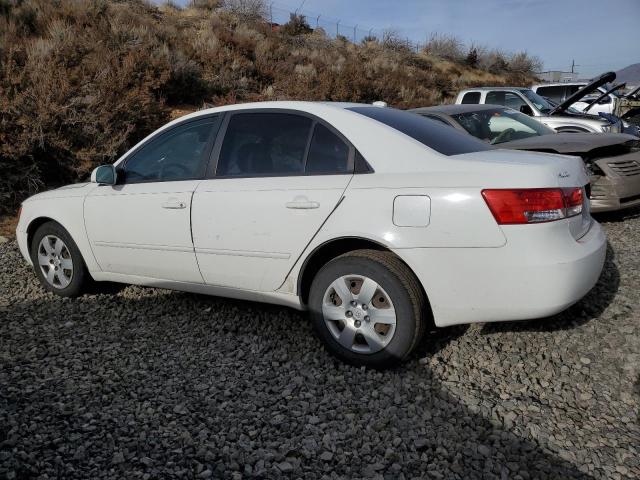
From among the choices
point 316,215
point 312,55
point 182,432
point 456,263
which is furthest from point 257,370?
point 312,55

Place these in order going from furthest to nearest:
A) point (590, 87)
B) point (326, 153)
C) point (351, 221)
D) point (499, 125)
→ 1. point (590, 87)
2. point (499, 125)
3. point (326, 153)
4. point (351, 221)

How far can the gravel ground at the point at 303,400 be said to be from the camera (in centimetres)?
255

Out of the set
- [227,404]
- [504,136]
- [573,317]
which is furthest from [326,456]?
[504,136]

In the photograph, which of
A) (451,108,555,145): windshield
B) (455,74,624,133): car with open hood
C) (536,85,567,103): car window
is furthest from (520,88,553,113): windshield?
(536,85,567,103): car window

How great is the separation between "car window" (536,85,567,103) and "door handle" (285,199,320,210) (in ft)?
51.9

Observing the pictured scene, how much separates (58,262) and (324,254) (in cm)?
277

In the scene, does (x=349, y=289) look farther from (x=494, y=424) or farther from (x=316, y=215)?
(x=494, y=424)

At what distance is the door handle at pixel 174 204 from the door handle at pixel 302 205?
0.92 m

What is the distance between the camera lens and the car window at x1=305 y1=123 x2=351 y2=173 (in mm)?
3447

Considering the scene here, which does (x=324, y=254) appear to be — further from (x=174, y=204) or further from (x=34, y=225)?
(x=34, y=225)

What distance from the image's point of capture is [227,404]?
122 inches

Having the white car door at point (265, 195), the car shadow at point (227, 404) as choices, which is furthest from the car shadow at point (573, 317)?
the white car door at point (265, 195)

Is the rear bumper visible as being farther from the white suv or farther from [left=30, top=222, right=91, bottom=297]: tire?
Answer: the white suv

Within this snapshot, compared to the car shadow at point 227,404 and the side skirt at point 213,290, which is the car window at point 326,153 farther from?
the car shadow at point 227,404
